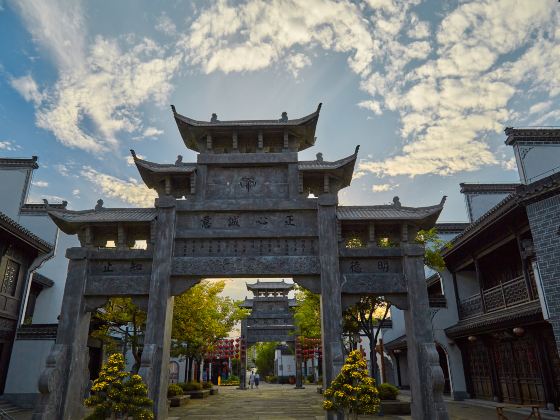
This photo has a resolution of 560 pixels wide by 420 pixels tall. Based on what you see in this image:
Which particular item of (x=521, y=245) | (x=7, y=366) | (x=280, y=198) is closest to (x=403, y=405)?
(x=521, y=245)

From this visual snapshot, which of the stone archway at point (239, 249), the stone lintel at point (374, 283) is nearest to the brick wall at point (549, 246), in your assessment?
the stone archway at point (239, 249)

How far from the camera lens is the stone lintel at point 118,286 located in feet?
40.4

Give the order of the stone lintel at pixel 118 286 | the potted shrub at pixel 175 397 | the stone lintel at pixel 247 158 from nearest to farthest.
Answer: the stone lintel at pixel 118 286 < the stone lintel at pixel 247 158 < the potted shrub at pixel 175 397

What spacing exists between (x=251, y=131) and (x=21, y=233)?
11606mm

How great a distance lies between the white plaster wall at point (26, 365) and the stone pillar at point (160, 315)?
9971 millimetres

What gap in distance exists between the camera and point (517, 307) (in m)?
15.6

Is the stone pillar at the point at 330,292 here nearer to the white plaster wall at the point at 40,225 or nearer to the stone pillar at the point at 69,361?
the stone pillar at the point at 69,361

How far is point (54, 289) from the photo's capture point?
23.2 m

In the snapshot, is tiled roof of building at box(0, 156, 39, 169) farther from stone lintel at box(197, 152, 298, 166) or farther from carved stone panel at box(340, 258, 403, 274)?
carved stone panel at box(340, 258, 403, 274)

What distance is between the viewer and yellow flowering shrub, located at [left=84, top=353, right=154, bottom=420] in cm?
990

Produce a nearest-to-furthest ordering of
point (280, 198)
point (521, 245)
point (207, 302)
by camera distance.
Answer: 1. point (280, 198)
2. point (521, 245)
3. point (207, 302)

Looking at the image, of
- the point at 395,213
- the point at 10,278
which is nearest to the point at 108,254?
the point at 395,213

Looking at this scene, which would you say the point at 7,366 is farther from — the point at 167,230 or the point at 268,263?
the point at 268,263

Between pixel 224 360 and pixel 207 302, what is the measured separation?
35.1 metres
